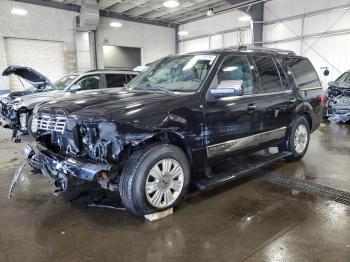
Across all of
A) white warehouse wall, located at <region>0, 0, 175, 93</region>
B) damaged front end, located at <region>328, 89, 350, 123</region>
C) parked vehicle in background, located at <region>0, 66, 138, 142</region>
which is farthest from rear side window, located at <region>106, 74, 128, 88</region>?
damaged front end, located at <region>328, 89, 350, 123</region>

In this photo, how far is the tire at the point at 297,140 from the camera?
4.44 metres

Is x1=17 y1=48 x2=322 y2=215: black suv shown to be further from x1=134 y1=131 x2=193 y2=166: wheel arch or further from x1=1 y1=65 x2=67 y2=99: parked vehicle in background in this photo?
x1=1 y1=65 x2=67 y2=99: parked vehicle in background

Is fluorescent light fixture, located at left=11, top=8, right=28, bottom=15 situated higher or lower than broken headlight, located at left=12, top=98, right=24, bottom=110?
higher

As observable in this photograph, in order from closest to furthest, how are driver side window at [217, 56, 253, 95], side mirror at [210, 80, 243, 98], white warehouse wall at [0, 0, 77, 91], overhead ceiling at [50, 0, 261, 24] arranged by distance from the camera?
1. side mirror at [210, 80, 243, 98]
2. driver side window at [217, 56, 253, 95]
3. white warehouse wall at [0, 0, 77, 91]
4. overhead ceiling at [50, 0, 261, 24]

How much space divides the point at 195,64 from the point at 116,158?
1.52m

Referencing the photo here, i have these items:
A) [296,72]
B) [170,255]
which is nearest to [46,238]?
[170,255]

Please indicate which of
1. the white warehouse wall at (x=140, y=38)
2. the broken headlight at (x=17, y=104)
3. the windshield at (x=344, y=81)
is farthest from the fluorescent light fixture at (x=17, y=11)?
the windshield at (x=344, y=81)

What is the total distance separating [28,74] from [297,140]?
6.33 metres

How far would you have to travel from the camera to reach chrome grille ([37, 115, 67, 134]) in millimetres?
2793

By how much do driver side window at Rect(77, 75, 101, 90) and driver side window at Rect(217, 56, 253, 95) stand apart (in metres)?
4.83

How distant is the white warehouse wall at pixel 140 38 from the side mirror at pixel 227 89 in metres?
12.0

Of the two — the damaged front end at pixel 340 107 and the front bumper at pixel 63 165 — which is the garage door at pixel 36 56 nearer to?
the front bumper at pixel 63 165

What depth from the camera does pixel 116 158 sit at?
2619 mm

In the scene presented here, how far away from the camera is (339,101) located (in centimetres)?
845
